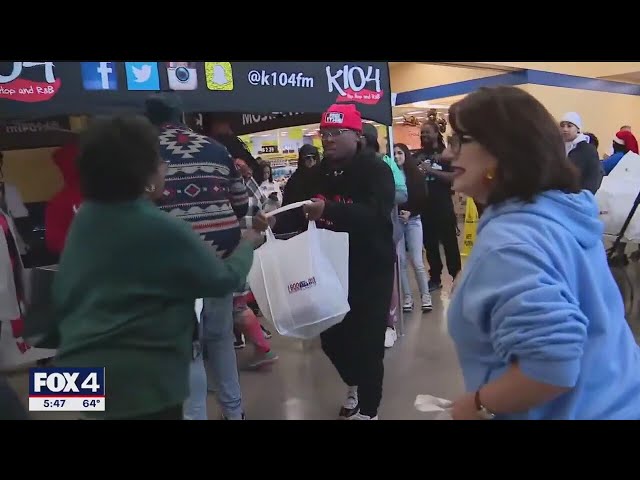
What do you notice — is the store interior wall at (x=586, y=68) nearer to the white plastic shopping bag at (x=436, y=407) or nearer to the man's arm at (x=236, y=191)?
the man's arm at (x=236, y=191)

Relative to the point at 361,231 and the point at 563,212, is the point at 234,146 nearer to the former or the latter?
the point at 361,231

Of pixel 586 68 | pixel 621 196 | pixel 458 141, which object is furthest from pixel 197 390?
pixel 586 68

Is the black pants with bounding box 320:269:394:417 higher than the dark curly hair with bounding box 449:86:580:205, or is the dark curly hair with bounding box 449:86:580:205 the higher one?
the dark curly hair with bounding box 449:86:580:205

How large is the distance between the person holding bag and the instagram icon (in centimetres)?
105

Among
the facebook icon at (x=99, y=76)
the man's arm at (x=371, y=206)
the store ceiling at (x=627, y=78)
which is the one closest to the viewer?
the man's arm at (x=371, y=206)

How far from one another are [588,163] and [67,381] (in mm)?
3127

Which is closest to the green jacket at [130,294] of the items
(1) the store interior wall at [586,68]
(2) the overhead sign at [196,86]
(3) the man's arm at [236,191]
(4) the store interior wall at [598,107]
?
(3) the man's arm at [236,191]

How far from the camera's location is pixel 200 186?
1904 millimetres

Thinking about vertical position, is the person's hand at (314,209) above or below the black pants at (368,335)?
above

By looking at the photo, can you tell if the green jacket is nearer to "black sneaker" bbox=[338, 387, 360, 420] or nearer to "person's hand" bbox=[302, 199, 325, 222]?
"person's hand" bbox=[302, 199, 325, 222]

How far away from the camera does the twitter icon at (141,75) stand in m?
2.94

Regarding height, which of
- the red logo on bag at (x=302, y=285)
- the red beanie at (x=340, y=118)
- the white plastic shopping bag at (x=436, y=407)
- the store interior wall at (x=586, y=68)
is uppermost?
the store interior wall at (x=586, y=68)

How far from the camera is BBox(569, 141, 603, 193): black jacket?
135 inches

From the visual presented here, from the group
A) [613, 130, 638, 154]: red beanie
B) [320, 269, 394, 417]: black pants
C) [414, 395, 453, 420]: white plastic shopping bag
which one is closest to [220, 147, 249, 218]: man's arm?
[320, 269, 394, 417]: black pants
